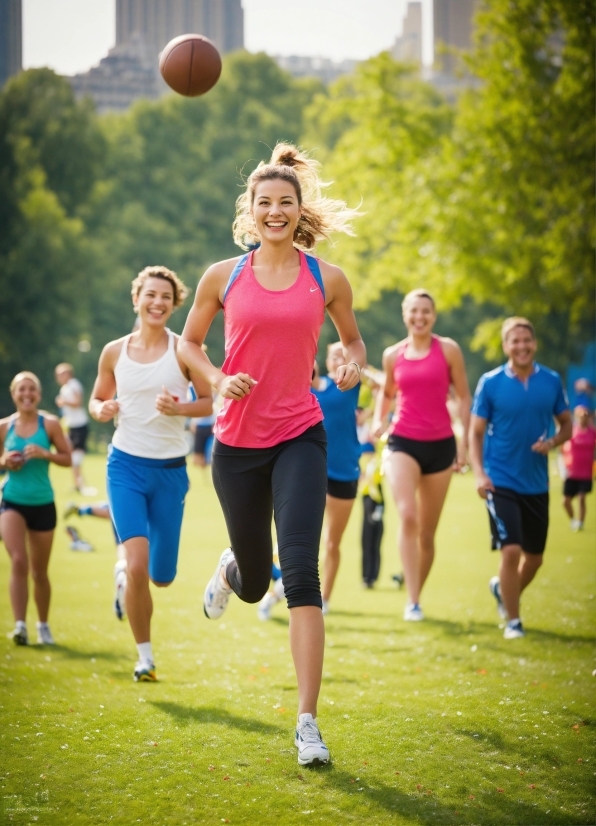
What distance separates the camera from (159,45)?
1906 inches

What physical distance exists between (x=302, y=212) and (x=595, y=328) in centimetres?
4452

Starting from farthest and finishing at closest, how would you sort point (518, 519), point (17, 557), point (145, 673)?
point (17, 557), point (518, 519), point (145, 673)

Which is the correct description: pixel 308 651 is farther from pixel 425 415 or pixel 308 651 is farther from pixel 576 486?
pixel 576 486

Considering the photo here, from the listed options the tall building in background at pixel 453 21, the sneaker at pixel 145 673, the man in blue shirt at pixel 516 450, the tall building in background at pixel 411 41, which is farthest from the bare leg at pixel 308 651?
the tall building in background at pixel 453 21

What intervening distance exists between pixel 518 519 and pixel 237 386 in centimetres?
418

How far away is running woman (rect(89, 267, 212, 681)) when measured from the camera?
657 centimetres

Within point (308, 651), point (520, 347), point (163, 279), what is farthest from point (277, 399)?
point (520, 347)

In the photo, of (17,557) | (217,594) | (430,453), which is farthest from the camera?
(430,453)

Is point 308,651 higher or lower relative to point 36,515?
lower

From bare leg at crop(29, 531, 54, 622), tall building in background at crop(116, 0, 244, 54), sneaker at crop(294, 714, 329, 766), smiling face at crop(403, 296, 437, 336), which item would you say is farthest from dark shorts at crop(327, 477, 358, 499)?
tall building in background at crop(116, 0, 244, 54)

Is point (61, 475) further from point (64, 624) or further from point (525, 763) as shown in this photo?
point (525, 763)

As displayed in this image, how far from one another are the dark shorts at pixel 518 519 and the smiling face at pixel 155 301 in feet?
10.0

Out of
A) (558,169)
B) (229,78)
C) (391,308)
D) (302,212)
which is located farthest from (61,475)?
(229,78)

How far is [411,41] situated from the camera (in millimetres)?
40844
